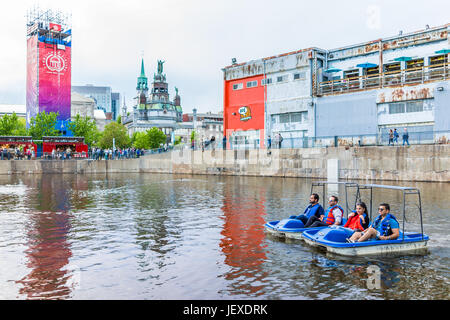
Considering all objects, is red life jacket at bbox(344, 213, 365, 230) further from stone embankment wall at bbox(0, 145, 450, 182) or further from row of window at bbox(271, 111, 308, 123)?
row of window at bbox(271, 111, 308, 123)

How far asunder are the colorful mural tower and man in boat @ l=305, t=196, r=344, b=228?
87736 mm

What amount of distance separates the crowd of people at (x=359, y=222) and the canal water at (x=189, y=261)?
0.80 meters

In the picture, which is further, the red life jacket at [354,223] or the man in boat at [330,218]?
the man in boat at [330,218]

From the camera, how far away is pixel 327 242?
12586mm

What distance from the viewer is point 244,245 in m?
14.0

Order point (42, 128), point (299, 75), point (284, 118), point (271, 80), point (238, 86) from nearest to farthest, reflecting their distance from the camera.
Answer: point (299, 75) → point (284, 118) → point (271, 80) → point (238, 86) → point (42, 128)

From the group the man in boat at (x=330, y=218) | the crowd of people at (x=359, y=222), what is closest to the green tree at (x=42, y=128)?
the crowd of people at (x=359, y=222)

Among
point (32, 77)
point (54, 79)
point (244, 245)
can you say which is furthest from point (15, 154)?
point (244, 245)

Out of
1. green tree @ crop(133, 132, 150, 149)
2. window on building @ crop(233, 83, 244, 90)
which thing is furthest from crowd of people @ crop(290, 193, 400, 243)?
green tree @ crop(133, 132, 150, 149)

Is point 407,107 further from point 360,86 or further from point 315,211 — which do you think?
point 315,211

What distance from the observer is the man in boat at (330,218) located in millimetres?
14649

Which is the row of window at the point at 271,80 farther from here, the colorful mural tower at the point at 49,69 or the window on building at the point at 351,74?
the colorful mural tower at the point at 49,69

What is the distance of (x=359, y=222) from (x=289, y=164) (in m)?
33.4
